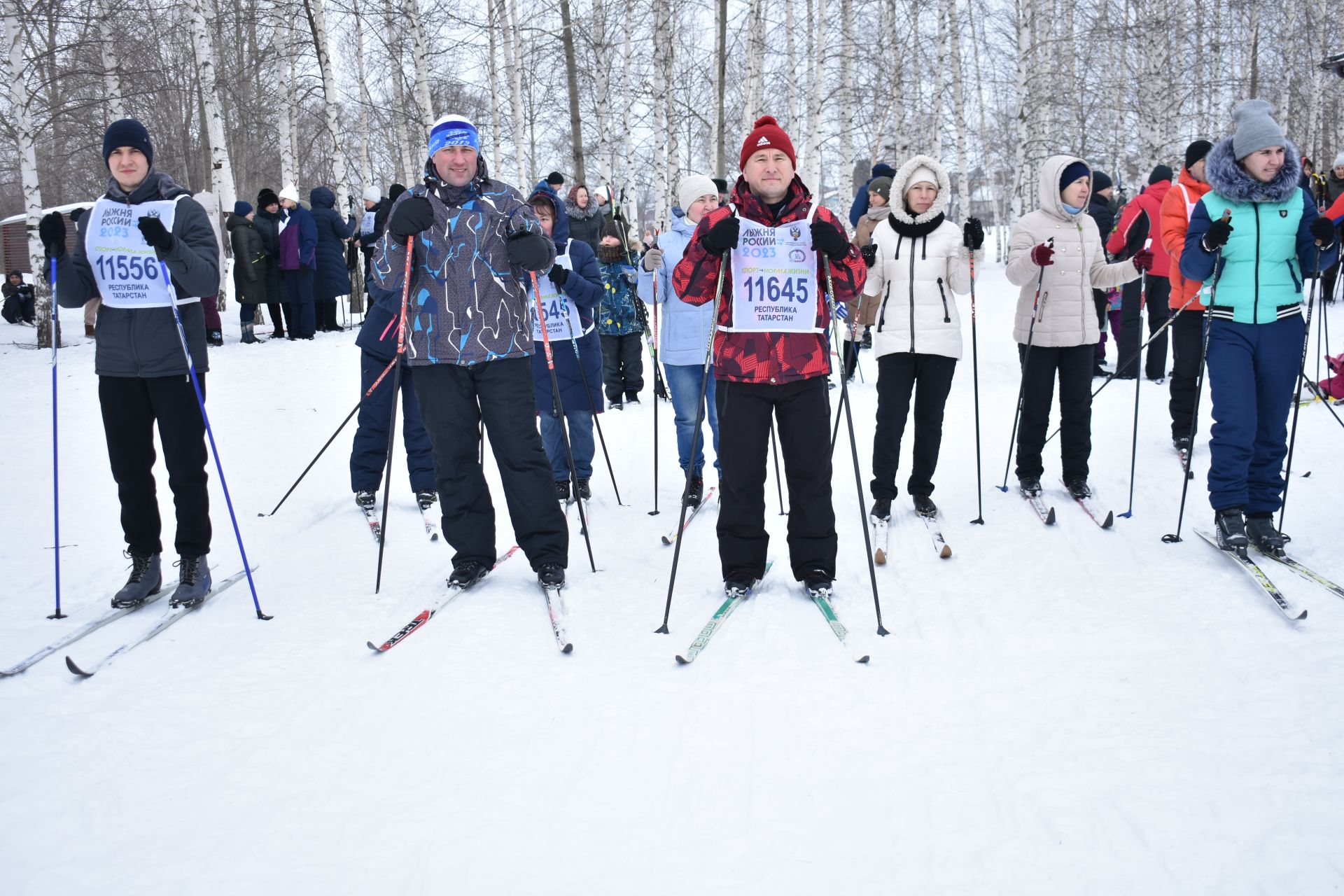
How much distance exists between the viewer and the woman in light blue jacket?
5.32 metres

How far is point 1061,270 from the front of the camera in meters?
5.27

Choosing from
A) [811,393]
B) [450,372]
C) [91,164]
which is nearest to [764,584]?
[811,393]

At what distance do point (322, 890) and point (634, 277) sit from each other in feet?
15.5

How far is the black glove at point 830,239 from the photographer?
366 cm

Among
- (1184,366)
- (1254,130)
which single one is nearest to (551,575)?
(1254,130)

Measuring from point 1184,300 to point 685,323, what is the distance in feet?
10.7

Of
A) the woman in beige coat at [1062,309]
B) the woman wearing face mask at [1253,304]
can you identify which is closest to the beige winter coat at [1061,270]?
the woman in beige coat at [1062,309]

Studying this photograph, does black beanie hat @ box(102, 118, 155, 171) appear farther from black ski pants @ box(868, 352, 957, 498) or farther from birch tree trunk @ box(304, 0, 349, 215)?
birch tree trunk @ box(304, 0, 349, 215)

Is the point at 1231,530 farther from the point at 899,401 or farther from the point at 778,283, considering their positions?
the point at 778,283

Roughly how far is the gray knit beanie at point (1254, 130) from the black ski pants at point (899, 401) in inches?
64.4

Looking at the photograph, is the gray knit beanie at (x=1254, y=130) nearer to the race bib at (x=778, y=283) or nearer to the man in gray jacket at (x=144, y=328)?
the race bib at (x=778, y=283)

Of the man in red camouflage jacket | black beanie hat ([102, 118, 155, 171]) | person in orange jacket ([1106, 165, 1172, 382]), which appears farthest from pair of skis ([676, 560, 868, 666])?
person in orange jacket ([1106, 165, 1172, 382])

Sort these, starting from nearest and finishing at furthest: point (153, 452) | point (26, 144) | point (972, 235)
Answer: point (153, 452)
point (972, 235)
point (26, 144)

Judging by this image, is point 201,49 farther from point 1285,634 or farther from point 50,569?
point 1285,634
